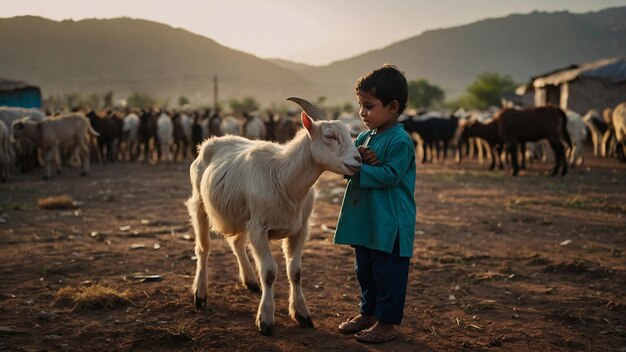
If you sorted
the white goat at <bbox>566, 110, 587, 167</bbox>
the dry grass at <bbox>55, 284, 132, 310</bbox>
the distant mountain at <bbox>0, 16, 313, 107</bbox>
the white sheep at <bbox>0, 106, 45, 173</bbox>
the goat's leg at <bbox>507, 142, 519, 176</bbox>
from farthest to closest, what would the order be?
the distant mountain at <bbox>0, 16, 313, 107</bbox> < the white goat at <bbox>566, 110, 587, 167</bbox> < the white sheep at <bbox>0, 106, 45, 173</bbox> < the goat's leg at <bbox>507, 142, 519, 176</bbox> < the dry grass at <bbox>55, 284, 132, 310</bbox>

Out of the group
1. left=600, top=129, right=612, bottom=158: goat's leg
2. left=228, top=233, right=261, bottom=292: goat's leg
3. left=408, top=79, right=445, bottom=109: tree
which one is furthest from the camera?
left=408, top=79, right=445, bottom=109: tree

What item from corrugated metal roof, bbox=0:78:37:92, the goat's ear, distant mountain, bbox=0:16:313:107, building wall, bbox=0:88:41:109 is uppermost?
distant mountain, bbox=0:16:313:107

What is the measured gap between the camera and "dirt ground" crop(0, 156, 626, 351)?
12.8 ft

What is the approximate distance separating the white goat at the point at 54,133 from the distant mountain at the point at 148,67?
147 ft

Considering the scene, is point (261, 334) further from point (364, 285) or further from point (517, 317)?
point (517, 317)

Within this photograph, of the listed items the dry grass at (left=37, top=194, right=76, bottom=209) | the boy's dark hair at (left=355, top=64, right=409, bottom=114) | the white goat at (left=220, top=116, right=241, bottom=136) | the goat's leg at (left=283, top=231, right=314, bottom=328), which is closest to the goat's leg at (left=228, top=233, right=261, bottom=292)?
the goat's leg at (left=283, top=231, right=314, bottom=328)

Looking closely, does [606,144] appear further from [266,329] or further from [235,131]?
[266,329]

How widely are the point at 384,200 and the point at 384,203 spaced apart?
2 centimetres

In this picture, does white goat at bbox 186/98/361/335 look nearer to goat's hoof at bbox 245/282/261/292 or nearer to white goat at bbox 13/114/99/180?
goat's hoof at bbox 245/282/261/292

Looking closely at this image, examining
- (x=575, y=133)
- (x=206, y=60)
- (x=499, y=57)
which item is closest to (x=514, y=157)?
(x=575, y=133)

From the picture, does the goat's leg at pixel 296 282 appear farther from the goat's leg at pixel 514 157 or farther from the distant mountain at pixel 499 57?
Answer: the distant mountain at pixel 499 57

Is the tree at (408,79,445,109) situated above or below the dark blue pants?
above

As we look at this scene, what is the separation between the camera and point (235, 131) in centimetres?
2198

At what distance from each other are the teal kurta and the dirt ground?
80cm
